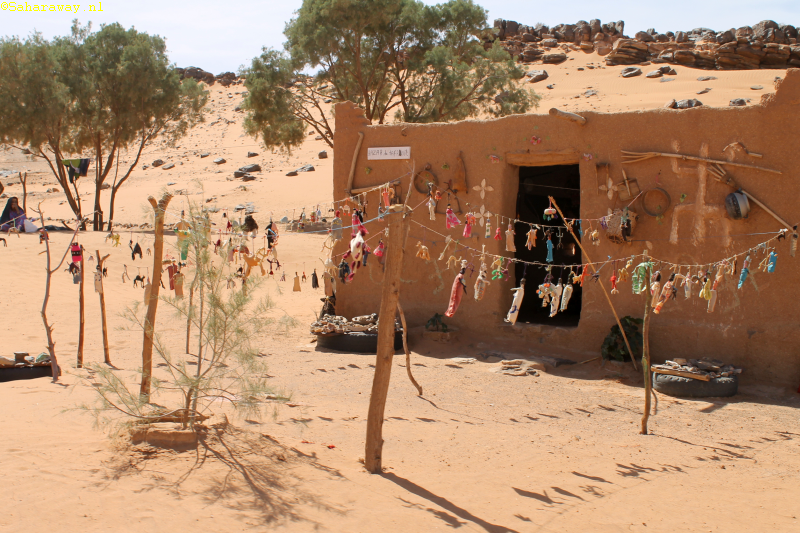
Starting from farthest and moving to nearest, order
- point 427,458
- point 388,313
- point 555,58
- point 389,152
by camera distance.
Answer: point 555,58 < point 389,152 < point 427,458 < point 388,313

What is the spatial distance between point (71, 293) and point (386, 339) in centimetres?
1126

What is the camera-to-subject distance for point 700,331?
8797mm

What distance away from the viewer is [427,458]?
599 cm

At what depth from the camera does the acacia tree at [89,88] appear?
69.7ft

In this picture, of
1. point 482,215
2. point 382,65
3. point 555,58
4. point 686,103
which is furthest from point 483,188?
point 555,58

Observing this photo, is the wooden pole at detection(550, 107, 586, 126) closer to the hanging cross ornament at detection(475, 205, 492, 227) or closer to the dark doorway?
the hanging cross ornament at detection(475, 205, 492, 227)

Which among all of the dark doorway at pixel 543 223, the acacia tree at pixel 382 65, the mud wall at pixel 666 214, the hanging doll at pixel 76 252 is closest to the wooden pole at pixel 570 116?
the mud wall at pixel 666 214

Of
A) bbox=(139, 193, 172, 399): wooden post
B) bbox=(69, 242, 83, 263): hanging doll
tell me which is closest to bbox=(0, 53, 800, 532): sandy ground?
bbox=(139, 193, 172, 399): wooden post

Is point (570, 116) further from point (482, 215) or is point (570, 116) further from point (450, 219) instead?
point (450, 219)

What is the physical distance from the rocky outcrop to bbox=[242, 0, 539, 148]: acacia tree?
10.3 m

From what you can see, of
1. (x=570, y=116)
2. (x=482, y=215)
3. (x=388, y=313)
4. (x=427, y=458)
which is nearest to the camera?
(x=388, y=313)

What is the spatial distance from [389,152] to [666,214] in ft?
14.7

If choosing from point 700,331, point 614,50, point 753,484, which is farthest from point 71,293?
point 614,50

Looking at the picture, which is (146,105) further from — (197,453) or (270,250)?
(197,453)
